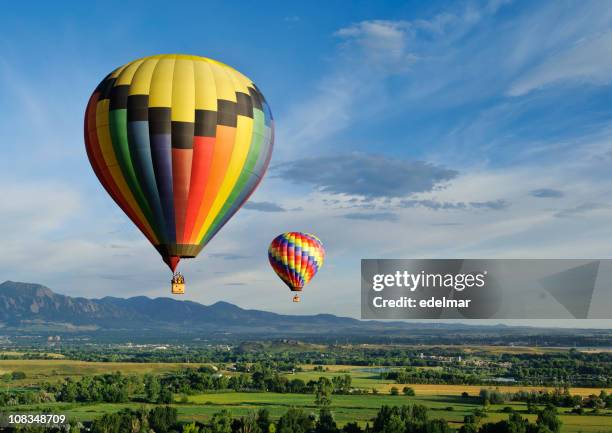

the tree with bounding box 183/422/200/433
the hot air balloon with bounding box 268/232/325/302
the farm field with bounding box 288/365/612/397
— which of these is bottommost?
the tree with bounding box 183/422/200/433

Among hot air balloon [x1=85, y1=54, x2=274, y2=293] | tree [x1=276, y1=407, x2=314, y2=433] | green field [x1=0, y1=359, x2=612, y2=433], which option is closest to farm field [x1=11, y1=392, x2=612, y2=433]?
green field [x1=0, y1=359, x2=612, y2=433]

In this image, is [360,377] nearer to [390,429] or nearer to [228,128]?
[390,429]

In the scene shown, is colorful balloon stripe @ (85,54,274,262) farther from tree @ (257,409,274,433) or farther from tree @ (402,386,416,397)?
tree @ (402,386,416,397)

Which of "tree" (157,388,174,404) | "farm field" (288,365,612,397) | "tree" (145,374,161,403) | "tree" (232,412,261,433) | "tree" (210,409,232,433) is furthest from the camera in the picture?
"farm field" (288,365,612,397)

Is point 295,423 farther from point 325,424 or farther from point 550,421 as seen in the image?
point 550,421

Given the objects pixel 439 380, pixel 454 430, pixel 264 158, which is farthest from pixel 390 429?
pixel 439 380
